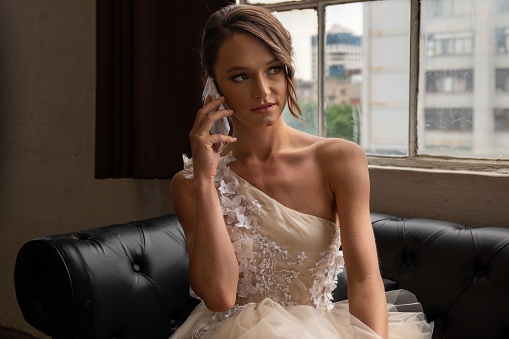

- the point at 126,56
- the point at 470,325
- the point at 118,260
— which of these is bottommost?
the point at 470,325

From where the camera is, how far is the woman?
1.63 metres

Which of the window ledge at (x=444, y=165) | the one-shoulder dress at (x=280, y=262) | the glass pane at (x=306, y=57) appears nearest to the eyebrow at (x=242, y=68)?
the one-shoulder dress at (x=280, y=262)

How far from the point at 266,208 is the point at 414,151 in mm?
859

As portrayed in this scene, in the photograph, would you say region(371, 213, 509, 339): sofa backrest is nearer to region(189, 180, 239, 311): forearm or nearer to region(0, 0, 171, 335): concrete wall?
region(189, 180, 239, 311): forearm

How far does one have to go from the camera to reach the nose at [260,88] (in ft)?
5.30

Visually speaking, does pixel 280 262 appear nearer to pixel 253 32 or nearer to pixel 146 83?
pixel 253 32

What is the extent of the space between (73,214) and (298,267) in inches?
78.0

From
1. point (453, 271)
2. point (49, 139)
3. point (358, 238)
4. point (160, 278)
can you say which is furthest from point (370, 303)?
point (49, 139)

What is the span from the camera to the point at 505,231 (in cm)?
199

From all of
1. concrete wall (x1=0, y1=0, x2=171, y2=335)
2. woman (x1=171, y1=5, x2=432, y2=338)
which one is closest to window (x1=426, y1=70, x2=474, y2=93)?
woman (x1=171, y1=5, x2=432, y2=338)

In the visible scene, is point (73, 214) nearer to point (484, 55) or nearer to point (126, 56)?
point (126, 56)

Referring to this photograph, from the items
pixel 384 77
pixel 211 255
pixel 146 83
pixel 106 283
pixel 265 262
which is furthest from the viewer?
pixel 146 83

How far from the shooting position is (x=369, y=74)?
2553 mm

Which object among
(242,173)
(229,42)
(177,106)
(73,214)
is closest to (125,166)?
(177,106)
